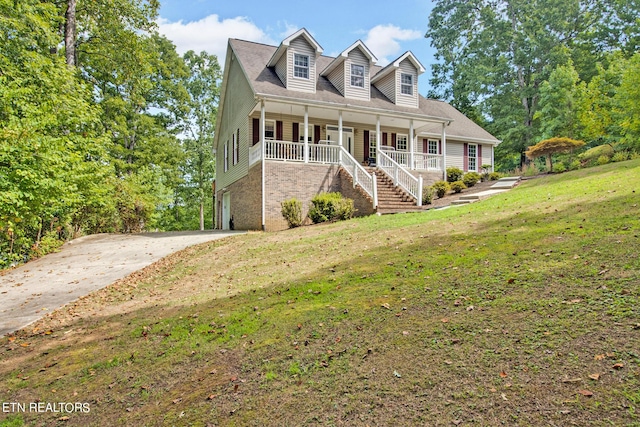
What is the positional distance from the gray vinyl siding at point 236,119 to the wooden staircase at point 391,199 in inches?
256

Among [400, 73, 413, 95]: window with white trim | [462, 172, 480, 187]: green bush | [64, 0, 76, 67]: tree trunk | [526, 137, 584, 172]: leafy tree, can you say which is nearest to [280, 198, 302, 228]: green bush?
[462, 172, 480, 187]: green bush

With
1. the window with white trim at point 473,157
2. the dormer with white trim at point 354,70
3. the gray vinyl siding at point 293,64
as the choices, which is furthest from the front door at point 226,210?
the window with white trim at point 473,157

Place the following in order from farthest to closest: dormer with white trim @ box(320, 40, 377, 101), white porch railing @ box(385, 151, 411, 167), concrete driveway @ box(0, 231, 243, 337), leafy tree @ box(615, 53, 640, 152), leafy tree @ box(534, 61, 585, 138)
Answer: leafy tree @ box(534, 61, 585, 138) < white porch railing @ box(385, 151, 411, 167) < dormer with white trim @ box(320, 40, 377, 101) < leafy tree @ box(615, 53, 640, 152) < concrete driveway @ box(0, 231, 243, 337)

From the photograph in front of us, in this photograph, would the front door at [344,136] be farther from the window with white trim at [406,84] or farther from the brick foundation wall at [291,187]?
the brick foundation wall at [291,187]

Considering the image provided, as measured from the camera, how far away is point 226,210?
23.2 metres

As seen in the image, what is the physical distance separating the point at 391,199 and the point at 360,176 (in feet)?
5.23

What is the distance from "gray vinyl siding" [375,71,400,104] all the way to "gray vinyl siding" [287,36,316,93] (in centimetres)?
467

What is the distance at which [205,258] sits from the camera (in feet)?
33.8

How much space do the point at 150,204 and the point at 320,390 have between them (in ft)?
71.0

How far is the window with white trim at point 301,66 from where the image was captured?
1759 centimetres

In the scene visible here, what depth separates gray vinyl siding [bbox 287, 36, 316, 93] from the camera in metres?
17.4

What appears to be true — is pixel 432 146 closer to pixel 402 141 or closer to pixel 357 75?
pixel 402 141

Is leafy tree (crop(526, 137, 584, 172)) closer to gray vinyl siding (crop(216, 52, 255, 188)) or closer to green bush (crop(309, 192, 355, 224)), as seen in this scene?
green bush (crop(309, 192, 355, 224))

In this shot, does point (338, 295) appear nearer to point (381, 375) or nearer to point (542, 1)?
point (381, 375)
